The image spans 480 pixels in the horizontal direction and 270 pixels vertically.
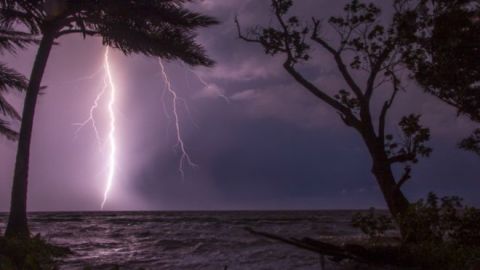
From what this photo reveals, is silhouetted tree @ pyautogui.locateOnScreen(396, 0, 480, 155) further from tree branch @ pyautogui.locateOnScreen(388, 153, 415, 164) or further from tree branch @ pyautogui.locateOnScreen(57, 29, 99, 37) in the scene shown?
A: tree branch @ pyautogui.locateOnScreen(57, 29, 99, 37)

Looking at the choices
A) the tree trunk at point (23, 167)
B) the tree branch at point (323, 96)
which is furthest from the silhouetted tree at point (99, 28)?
the tree branch at point (323, 96)

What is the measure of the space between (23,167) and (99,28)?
18.1 ft

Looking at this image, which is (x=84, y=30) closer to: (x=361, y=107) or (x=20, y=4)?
(x=20, y=4)

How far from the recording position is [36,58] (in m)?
16.5

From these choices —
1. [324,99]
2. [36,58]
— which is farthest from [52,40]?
[324,99]

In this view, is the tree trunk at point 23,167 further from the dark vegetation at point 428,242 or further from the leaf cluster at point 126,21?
the dark vegetation at point 428,242

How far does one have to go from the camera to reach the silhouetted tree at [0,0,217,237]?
1552cm

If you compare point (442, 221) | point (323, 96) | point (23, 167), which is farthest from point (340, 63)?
point (23, 167)

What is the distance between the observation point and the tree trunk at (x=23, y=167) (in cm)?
1512

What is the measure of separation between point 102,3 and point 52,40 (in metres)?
2.48

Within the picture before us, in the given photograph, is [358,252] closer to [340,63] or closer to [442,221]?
[442,221]

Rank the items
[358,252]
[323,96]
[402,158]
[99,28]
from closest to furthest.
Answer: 1. [358,252]
2. [402,158]
3. [323,96]
4. [99,28]

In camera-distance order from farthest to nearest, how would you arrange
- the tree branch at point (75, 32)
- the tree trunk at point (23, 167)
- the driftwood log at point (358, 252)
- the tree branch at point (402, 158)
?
the tree branch at point (75, 32)
the tree trunk at point (23, 167)
the tree branch at point (402, 158)
the driftwood log at point (358, 252)

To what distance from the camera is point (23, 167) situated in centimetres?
1552
